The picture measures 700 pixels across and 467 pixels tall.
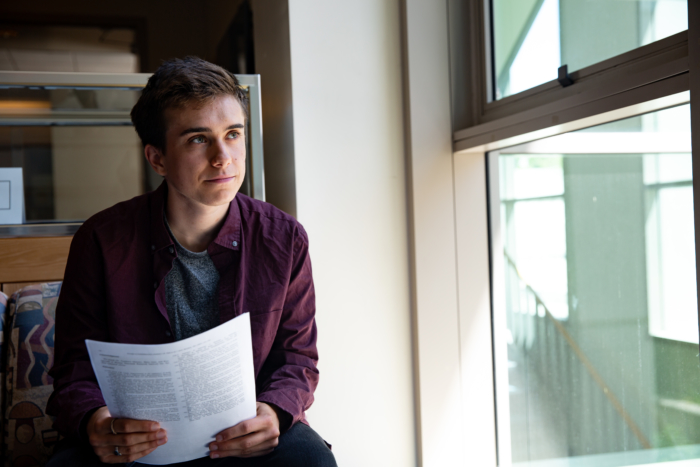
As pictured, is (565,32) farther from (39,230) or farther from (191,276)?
(39,230)

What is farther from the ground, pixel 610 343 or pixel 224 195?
pixel 224 195

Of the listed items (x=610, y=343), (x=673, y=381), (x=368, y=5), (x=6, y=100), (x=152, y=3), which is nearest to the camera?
(x=673, y=381)

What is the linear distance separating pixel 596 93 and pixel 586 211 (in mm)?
408

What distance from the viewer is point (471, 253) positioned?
1.90m

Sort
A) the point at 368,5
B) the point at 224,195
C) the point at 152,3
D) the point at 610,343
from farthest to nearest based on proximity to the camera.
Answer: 1. the point at 152,3
2. the point at 368,5
3. the point at 610,343
4. the point at 224,195

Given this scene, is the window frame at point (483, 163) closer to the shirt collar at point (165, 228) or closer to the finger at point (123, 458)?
the shirt collar at point (165, 228)

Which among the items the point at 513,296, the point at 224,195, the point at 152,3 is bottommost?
the point at 513,296

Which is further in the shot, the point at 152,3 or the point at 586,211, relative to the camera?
the point at 152,3

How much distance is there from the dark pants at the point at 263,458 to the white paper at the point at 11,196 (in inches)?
33.0

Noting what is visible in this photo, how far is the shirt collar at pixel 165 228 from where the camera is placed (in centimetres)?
124

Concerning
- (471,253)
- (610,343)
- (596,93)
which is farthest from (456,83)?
(610,343)

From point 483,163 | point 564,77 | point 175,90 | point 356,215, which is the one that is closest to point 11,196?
point 175,90

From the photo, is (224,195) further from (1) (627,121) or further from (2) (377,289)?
(1) (627,121)

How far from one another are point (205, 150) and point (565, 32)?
37.1 inches
